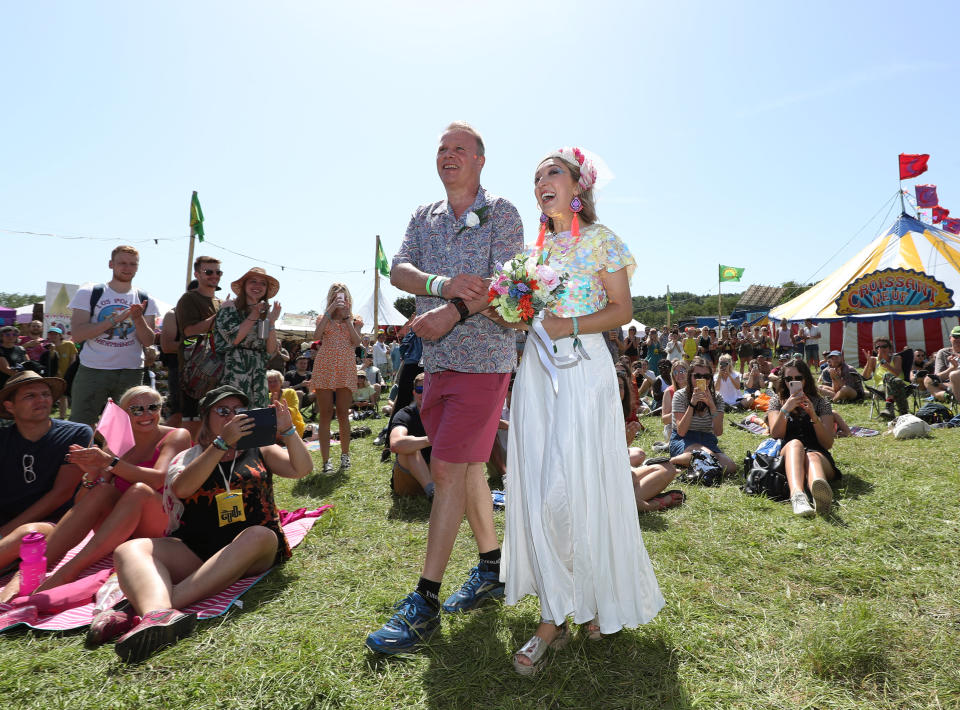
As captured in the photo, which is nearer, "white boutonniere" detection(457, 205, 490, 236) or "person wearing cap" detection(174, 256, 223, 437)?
"white boutonniere" detection(457, 205, 490, 236)

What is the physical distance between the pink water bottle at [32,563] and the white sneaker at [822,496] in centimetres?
532

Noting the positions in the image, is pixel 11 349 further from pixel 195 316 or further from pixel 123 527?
pixel 123 527

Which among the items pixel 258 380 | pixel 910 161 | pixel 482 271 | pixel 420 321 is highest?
pixel 910 161

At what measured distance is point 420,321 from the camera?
2.52 meters

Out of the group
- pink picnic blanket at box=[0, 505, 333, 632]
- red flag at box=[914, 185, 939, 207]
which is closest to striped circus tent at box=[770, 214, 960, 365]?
red flag at box=[914, 185, 939, 207]

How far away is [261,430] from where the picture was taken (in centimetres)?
326

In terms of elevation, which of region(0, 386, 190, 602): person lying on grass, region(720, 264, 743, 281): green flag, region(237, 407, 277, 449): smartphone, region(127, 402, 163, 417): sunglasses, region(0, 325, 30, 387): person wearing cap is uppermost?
region(720, 264, 743, 281): green flag

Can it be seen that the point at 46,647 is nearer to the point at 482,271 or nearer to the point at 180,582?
the point at 180,582

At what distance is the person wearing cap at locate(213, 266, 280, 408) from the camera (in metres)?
4.78

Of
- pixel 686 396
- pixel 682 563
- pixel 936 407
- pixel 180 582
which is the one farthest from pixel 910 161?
pixel 180 582

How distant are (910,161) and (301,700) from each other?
89.7ft

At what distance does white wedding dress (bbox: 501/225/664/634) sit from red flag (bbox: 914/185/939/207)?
2479 centimetres

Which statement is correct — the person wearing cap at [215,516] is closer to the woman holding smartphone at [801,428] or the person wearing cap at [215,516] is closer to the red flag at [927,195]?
the woman holding smartphone at [801,428]

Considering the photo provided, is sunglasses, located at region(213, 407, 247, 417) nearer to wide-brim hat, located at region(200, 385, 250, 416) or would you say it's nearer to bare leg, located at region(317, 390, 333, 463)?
wide-brim hat, located at region(200, 385, 250, 416)
